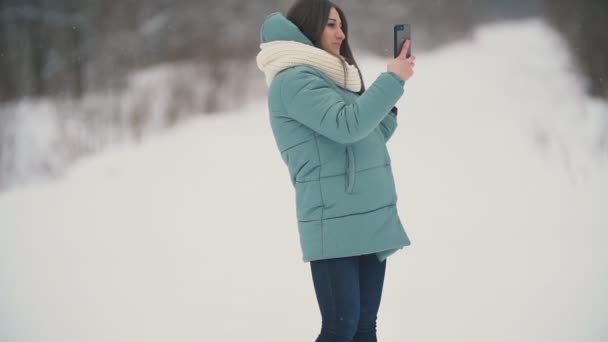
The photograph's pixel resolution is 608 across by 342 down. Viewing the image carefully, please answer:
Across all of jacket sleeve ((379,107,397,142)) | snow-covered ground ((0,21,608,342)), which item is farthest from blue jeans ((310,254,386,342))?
snow-covered ground ((0,21,608,342))

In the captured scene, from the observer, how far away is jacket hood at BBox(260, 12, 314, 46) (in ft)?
3.88

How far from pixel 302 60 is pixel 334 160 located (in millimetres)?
190

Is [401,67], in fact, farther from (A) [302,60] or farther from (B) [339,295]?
(B) [339,295]

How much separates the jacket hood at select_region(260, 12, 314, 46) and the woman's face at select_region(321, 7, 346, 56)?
31mm

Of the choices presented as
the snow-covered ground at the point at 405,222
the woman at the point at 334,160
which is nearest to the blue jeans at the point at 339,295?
the woman at the point at 334,160

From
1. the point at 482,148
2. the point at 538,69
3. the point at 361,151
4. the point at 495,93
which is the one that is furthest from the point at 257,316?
the point at 538,69

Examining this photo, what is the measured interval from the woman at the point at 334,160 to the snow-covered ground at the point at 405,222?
1.00 m

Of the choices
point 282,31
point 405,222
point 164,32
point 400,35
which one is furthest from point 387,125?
point 164,32

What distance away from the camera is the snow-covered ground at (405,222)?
226 centimetres

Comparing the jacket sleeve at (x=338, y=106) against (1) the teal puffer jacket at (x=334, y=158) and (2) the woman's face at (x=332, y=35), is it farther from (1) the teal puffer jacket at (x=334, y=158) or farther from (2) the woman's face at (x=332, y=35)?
(2) the woman's face at (x=332, y=35)

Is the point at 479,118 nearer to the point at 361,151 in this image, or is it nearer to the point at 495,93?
the point at 495,93

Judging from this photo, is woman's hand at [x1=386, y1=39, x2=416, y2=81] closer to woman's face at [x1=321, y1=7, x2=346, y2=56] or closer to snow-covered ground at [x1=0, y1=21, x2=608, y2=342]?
woman's face at [x1=321, y1=7, x2=346, y2=56]

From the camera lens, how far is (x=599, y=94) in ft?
10.8

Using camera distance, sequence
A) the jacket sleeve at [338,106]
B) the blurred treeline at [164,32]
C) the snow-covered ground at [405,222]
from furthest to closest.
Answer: the blurred treeline at [164,32] → the snow-covered ground at [405,222] → the jacket sleeve at [338,106]
